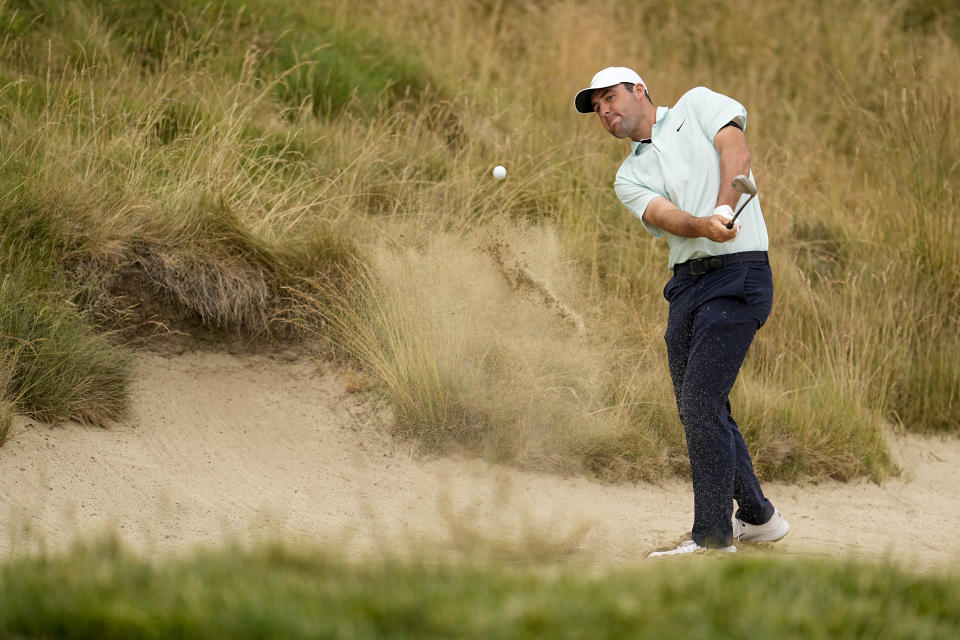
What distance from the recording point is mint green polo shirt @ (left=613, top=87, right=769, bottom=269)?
182 inches

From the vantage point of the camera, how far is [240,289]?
676cm

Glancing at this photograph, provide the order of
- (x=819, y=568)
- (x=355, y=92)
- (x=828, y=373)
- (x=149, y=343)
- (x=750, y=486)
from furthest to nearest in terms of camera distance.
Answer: (x=355, y=92) < (x=828, y=373) < (x=149, y=343) < (x=750, y=486) < (x=819, y=568)

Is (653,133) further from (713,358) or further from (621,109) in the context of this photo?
(713,358)

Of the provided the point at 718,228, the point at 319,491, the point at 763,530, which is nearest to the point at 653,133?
the point at 718,228

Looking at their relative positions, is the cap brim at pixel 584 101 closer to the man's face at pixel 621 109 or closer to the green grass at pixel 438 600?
the man's face at pixel 621 109

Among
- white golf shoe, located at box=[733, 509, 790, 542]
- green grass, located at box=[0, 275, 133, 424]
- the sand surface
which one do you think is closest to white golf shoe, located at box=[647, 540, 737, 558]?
the sand surface

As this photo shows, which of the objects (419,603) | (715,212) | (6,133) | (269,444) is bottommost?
(269,444)

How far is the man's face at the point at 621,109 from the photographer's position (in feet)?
16.1

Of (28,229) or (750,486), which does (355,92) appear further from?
(750,486)

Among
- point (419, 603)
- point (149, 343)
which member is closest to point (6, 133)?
point (149, 343)

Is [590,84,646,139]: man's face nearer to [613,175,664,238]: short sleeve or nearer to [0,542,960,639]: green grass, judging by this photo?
[613,175,664,238]: short sleeve

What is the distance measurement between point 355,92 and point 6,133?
328 cm

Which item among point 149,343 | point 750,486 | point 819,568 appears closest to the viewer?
point 819,568

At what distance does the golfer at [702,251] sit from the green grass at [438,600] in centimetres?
138
